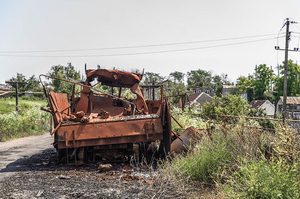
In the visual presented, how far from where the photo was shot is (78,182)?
677 centimetres

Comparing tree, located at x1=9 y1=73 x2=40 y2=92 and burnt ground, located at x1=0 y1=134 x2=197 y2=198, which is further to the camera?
tree, located at x1=9 y1=73 x2=40 y2=92

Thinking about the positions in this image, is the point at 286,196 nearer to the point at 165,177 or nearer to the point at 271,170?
the point at 271,170

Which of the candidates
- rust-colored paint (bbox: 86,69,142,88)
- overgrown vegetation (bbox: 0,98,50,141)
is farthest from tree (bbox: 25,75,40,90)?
rust-colored paint (bbox: 86,69,142,88)

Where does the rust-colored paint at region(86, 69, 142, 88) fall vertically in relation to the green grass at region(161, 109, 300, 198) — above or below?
above

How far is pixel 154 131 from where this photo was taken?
8438mm

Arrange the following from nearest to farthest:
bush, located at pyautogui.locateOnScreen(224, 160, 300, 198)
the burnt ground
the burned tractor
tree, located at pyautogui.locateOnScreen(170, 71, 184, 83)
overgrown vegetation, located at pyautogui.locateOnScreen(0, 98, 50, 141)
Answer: bush, located at pyautogui.locateOnScreen(224, 160, 300, 198)
the burnt ground
the burned tractor
overgrown vegetation, located at pyautogui.locateOnScreen(0, 98, 50, 141)
tree, located at pyautogui.locateOnScreen(170, 71, 184, 83)

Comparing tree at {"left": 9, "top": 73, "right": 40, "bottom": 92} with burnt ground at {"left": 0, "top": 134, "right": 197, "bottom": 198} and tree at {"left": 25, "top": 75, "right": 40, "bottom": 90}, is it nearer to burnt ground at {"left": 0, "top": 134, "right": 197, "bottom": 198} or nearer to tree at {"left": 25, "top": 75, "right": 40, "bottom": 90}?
tree at {"left": 25, "top": 75, "right": 40, "bottom": 90}

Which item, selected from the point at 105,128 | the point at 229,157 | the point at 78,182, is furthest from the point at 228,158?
the point at 105,128

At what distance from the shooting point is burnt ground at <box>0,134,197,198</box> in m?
5.80

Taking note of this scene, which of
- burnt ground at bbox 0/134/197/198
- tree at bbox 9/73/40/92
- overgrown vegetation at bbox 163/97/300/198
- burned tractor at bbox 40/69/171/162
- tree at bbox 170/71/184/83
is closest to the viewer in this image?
overgrown vegetation at bbox 163/97/300/198

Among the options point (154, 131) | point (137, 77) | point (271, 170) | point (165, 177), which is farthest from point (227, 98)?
point (271, 170)

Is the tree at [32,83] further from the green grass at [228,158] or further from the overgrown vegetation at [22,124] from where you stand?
the green grass at [228,158]

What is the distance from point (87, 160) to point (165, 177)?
11.3 feet

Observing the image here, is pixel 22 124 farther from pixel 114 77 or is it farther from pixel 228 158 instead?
pixel 228 158
